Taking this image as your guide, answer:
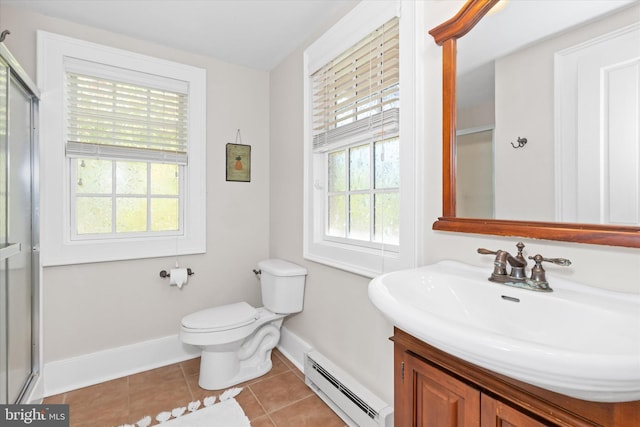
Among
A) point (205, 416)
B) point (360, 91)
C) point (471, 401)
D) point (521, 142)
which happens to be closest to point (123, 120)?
point (360, 91)

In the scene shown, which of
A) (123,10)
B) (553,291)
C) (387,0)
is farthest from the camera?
(123,10)

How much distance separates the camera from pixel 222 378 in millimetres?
1945

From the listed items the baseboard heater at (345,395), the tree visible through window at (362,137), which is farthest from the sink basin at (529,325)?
the baseboard heater at (345,395)

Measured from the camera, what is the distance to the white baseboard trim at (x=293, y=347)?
2.18 m

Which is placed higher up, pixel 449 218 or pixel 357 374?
pixel 449 218

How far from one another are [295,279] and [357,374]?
0.74 m

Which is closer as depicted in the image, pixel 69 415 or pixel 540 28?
pixel 540 28

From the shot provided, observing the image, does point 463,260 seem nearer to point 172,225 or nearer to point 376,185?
point 376,185

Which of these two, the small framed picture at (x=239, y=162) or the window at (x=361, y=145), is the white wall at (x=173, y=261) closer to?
the small framed picture at (x=239, y=162)

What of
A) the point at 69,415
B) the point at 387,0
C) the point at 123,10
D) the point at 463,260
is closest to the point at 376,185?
the point at 463,260

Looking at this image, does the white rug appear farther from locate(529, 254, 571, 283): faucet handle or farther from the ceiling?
the ceiling

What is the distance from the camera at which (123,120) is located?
2.15 meters

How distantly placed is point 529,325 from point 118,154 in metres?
2.47

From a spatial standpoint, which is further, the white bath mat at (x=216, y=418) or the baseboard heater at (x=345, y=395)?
the white bath mat at (x=216, y=418)
